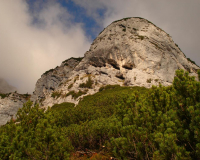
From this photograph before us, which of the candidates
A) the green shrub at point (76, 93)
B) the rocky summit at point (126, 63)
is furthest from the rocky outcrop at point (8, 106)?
the green shrub at point (76, 93)

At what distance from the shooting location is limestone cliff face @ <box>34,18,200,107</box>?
190 feet

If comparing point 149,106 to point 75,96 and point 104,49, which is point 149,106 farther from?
point 104,49

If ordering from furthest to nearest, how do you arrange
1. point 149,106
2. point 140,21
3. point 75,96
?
point 140,21
point 75,96
point 149,106

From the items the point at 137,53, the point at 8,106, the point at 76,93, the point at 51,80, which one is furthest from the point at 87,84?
the point at 8,106

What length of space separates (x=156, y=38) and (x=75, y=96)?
50.2m

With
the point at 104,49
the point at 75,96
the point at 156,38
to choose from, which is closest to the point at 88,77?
the point at 75,96

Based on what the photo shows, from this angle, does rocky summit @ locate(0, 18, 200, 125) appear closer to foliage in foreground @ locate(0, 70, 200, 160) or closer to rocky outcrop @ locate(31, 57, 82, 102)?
rocky outcrop @ locate(31, 57, 82, 102)

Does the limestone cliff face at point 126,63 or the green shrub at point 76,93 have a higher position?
the limestone cliff face at point 126,63

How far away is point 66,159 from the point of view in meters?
6.59

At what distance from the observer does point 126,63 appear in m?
64.2

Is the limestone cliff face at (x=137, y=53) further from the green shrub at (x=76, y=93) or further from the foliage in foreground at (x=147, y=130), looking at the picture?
the foliage in foreground at (x=147, y=130)

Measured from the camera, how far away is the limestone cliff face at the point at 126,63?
58.0 meters

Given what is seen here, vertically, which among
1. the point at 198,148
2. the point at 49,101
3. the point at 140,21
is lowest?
the point at 198,148

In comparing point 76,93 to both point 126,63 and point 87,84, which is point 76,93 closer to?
point 87,84
